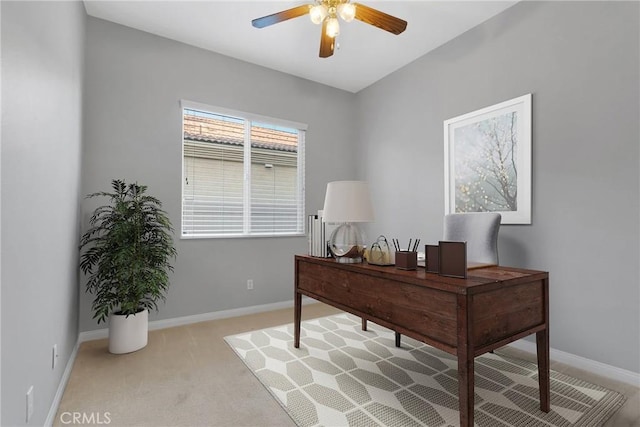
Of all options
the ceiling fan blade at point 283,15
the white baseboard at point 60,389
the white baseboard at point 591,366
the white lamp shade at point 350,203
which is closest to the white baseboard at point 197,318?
the white baseboard at point 60,389

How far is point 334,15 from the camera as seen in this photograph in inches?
91.5

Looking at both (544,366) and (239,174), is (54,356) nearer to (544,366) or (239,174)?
(239,174)

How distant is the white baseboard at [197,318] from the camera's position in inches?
110

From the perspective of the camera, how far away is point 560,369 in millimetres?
2250

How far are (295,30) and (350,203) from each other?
2068 millimetres

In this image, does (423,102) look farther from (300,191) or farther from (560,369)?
(560,369)

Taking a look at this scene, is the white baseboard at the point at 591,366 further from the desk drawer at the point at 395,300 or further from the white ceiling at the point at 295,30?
the white ceiling at the point at 295,30

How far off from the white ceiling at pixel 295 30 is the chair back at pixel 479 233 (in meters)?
1.84

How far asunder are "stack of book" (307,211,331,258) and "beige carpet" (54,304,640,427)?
97 cm

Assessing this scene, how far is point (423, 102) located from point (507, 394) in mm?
2873

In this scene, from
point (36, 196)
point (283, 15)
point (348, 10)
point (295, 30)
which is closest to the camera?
point (36, 196)

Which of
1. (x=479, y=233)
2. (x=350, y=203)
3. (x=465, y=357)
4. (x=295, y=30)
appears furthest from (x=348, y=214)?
(x=295, y=30)

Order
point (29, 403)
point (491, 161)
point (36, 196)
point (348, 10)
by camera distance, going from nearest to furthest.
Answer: point (29, 403), point (36, 196), point (348, 10), point (491, 161)

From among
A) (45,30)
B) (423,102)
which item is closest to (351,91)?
(423,102)
